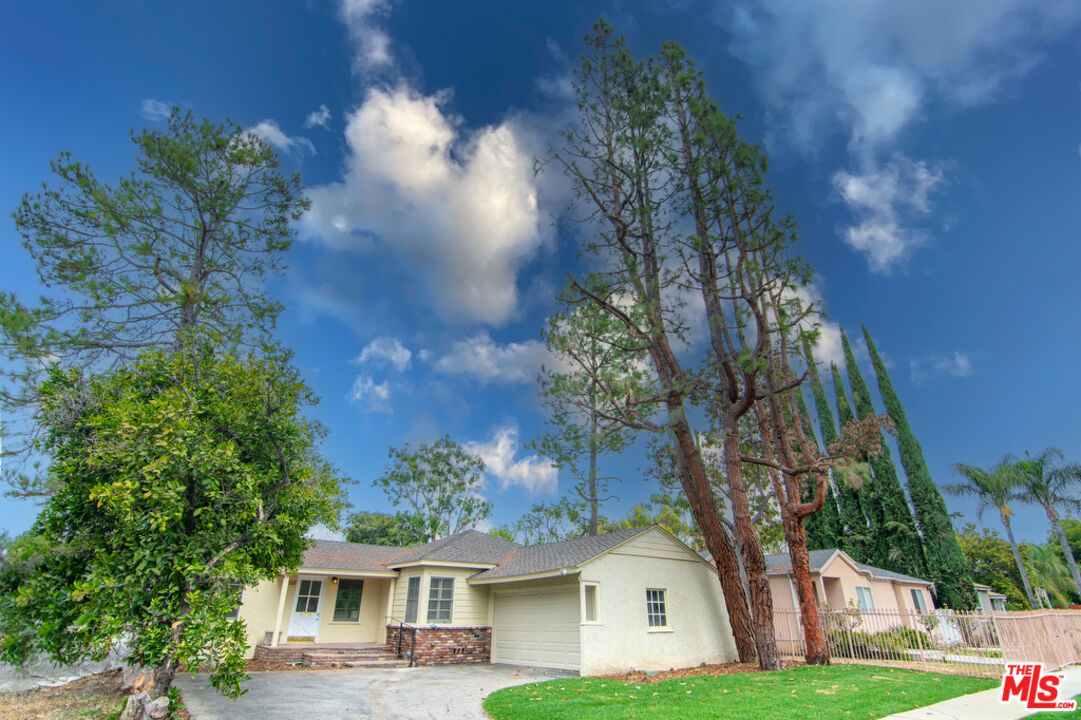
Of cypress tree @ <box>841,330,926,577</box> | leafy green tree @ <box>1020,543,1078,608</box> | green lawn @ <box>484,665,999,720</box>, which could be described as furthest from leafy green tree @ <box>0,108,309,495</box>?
leafy green tree @ <box>1020,543,1078,608</box>

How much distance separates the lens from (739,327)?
475 inches

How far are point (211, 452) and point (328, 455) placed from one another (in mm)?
2281

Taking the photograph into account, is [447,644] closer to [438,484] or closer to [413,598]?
[413,598]

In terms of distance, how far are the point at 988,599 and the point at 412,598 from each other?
35326mm

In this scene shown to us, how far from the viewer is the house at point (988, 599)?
88.1 feet

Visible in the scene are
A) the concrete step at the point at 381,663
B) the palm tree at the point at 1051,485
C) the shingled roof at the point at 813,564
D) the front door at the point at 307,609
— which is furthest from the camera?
the palm tree at the point at 1051,485

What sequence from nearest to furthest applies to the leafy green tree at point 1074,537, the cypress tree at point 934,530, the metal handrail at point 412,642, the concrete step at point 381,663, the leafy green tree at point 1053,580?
the concrete step at point 381,663, the metal handrail at point 412,642, the cypress tree at point 934,530, the leafy green tree at point 1053,580, the leafy green tree at point 1074,537

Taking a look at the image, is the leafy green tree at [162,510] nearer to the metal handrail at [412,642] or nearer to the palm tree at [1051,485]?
the metal handrail at [412,642]

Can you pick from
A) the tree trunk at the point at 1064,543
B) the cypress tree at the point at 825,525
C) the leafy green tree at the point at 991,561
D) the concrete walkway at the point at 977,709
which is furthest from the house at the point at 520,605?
the leafy green tree at the point at 991,561

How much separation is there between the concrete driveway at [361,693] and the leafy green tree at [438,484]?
20.6 m

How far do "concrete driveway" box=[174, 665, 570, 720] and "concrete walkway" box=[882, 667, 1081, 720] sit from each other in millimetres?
6318

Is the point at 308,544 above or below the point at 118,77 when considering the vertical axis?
below

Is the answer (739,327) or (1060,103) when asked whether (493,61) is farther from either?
(1060,103)

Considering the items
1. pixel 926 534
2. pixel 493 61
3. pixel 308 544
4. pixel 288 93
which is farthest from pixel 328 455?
pixel 926 534
